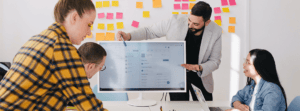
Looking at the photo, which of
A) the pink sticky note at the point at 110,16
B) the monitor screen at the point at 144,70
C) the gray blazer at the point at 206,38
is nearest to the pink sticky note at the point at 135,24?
the pink sticky note at the point at 110,16

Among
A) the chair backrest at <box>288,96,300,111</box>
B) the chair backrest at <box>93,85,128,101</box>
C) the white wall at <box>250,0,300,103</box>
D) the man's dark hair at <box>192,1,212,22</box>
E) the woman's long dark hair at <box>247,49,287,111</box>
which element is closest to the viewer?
the chair backrest at <box>288,96,300,111</box>

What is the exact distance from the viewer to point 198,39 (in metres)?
1.70

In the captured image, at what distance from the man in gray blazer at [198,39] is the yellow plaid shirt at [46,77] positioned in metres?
0.91

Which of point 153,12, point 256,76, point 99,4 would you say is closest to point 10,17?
point 99,4

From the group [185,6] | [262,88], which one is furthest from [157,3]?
[262,88]

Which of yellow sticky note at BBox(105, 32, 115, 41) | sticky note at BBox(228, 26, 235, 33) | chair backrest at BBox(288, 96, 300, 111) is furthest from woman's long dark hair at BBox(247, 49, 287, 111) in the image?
yellow sticky note at BBox(105, 32, 115, 41)

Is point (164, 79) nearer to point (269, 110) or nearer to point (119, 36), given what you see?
point (119, 36)

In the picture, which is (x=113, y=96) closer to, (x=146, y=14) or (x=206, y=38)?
(x=206, y=38)

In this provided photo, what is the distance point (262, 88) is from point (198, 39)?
0.60 m

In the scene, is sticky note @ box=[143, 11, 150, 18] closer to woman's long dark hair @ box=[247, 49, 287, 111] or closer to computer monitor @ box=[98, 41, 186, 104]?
computer monitor @ box=[98, 41, 186, 104]

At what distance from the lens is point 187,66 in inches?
53.6

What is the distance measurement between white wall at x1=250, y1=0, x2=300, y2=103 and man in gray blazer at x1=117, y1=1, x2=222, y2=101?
3.45ft

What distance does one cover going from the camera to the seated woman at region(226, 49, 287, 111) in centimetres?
120

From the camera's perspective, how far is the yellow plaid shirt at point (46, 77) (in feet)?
2.09
